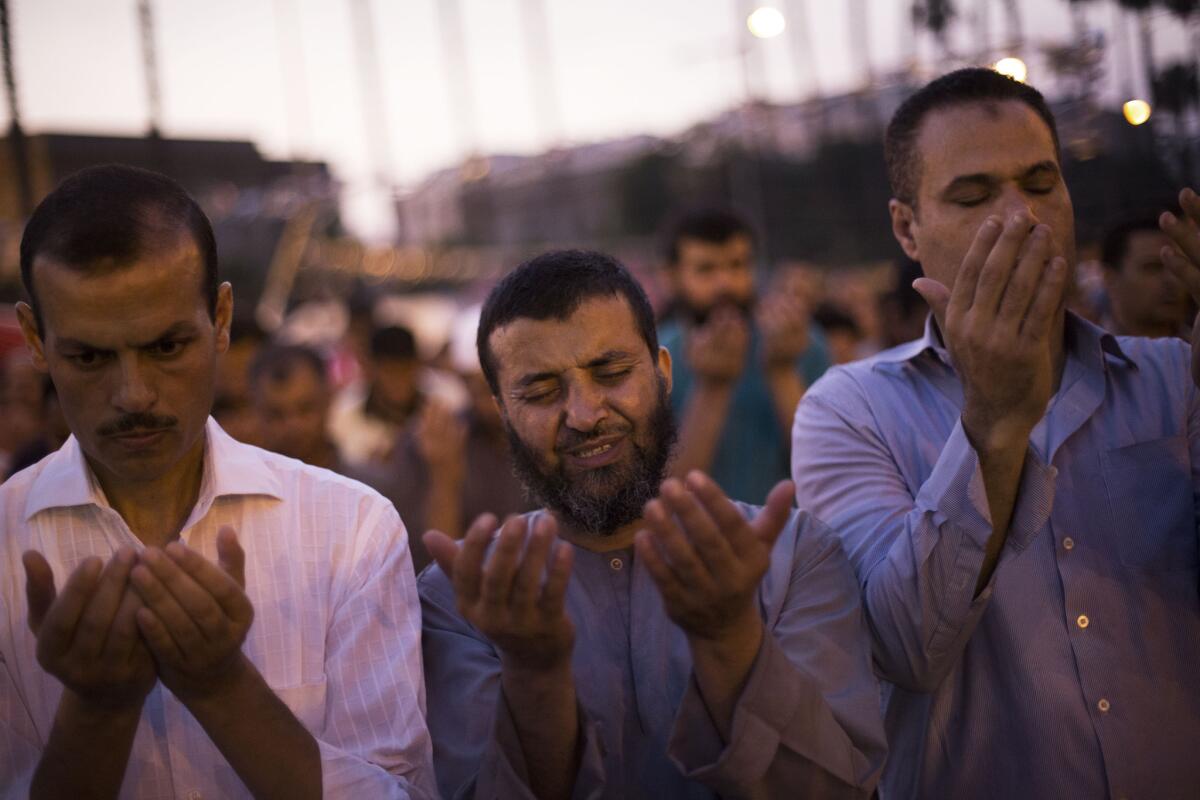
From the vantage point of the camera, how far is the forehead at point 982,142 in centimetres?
250

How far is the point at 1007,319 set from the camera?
2033 millimetres

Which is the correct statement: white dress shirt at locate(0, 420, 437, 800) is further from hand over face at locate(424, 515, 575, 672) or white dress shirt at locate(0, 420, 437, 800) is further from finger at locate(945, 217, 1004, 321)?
finger at locate(945, 217, 1004, 321)

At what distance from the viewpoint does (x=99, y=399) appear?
212cm

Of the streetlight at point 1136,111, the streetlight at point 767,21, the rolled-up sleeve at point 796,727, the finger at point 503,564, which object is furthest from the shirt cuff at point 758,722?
the streetlight at point 767,21

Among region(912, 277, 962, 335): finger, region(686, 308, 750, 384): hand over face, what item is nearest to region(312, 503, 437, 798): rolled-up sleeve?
region(912, 277, 962, 335): finger

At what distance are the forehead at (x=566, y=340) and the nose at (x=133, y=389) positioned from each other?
706mm

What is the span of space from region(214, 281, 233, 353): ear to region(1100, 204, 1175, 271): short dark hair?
11.0ft

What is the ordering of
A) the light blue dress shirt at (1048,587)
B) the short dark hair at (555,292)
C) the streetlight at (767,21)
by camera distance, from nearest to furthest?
the light blue dress shirt at (1048,587)
the short dark hair at (555,292)
the streetlight at (767,21)

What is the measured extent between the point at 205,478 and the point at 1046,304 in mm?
1651

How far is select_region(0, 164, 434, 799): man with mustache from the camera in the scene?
1.84m

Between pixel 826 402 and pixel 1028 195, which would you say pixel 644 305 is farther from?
pixel 1028 195

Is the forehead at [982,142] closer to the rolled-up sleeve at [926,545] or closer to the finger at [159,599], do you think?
the rolled-up sleeve at [926,545]

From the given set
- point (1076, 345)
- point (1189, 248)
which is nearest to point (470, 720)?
point (1076, 345)

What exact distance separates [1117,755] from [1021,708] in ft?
0.64
